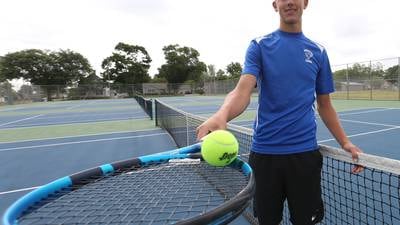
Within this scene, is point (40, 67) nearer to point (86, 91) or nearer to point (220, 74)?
point (86, 91)

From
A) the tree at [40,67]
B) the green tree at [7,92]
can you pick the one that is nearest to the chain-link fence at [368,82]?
the green tree at [7,92]

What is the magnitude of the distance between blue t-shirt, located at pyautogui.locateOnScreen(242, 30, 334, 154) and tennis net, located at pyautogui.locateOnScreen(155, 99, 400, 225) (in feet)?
1.32

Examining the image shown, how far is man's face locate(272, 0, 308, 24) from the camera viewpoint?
1791 millimetres

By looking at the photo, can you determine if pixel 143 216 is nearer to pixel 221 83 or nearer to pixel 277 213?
pixel 277 213

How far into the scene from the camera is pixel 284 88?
5.98 ft

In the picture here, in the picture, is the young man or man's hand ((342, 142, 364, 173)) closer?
the young man

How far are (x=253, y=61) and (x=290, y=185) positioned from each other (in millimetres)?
698

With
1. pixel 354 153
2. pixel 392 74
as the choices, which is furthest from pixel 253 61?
pixel 392 74

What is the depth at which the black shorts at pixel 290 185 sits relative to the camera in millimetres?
1876

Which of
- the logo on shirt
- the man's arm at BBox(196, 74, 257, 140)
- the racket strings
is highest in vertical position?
the logo on shirt

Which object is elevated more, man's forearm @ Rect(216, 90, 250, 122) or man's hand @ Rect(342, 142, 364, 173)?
man's forearm @ Rect(216, 90, 250, 122)

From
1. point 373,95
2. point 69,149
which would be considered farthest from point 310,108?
point 373,95

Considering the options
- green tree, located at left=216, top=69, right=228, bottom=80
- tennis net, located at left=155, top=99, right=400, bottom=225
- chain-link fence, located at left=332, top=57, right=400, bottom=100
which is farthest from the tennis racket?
green tree, located at left=216, top=69, right=228, bottom=80

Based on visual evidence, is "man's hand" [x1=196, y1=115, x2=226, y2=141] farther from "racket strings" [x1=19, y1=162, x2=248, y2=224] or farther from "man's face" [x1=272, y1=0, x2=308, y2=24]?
"man's face" [x1=272, y1=0, x2=308, y2=24]
